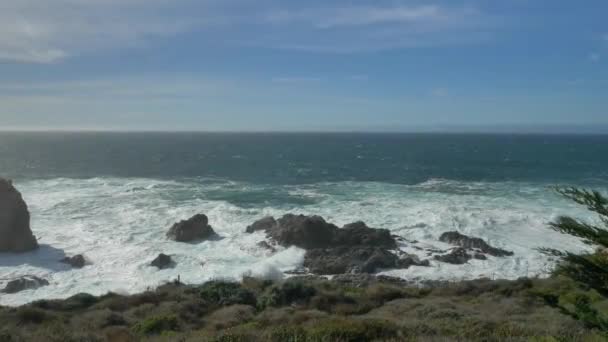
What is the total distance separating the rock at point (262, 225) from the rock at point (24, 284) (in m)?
12.8

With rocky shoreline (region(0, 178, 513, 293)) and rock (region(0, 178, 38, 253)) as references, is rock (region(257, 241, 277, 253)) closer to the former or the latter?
rocky shoreline (region(0, 178, 513, 293))

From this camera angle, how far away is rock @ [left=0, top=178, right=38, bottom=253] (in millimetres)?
26672

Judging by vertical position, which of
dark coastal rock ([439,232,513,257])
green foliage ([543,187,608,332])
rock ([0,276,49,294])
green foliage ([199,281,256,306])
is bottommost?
rock ([0,276,49,294])

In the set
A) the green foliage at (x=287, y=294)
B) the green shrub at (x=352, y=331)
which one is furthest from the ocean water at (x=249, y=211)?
the green shrub at (x=352, y=331)

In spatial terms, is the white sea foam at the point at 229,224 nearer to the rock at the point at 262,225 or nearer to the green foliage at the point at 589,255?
the rock at the point at 262,225

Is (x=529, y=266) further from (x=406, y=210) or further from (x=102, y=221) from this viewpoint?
(x=102, y=221)

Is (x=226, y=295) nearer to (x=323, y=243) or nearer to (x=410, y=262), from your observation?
(x=410, y=262)

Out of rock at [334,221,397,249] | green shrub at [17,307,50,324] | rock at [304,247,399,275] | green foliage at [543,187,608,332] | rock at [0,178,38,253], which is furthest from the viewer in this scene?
rock at [334,221,397,249]

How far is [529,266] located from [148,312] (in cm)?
1994

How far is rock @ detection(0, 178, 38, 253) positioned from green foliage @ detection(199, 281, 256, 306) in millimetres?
16855

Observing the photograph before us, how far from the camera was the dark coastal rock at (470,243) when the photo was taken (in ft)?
87.2

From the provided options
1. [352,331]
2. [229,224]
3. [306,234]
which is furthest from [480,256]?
[352,331]

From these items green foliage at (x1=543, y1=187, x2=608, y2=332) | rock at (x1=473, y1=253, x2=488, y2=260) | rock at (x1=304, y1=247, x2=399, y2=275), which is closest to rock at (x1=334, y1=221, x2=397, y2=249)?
rock at (x1=304, y1=247, x2=399, y2=275)

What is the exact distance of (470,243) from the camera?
2762cm
